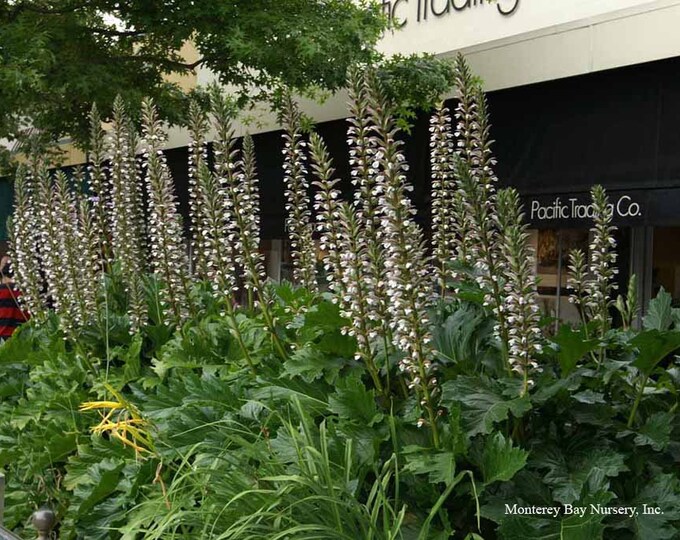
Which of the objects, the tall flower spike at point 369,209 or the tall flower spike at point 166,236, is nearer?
the tall flower spike at point 369,209

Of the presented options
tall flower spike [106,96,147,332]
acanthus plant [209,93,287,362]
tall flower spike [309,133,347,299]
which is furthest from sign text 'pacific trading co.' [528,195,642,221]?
tall flower spike [309,133,347,299]

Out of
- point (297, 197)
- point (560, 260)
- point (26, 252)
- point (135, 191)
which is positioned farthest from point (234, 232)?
point (560, 260)

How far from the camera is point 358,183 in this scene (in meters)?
A: 4.12

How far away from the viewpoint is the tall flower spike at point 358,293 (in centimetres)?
394

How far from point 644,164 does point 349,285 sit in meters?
6.84

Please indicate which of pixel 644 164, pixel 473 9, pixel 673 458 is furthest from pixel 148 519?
pixel 473 9

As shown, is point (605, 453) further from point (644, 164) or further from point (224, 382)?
point (644, 164)

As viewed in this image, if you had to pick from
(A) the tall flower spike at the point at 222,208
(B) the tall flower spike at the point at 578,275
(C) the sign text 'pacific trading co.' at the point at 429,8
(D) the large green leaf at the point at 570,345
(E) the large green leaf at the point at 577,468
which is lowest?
(E) the large green leaf at the point at 577,468

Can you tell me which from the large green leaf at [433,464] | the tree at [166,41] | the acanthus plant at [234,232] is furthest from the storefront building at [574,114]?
the large green leaf at [433,464]

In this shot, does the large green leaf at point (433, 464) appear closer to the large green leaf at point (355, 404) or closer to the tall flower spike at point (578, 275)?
the large green leaf at point (355, 404)

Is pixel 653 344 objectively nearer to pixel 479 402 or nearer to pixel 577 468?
pixel 577 468

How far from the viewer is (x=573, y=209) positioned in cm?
1052

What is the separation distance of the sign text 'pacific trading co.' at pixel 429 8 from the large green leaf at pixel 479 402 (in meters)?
9.07

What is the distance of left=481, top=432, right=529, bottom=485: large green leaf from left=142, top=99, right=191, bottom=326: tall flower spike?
98.9 inches
